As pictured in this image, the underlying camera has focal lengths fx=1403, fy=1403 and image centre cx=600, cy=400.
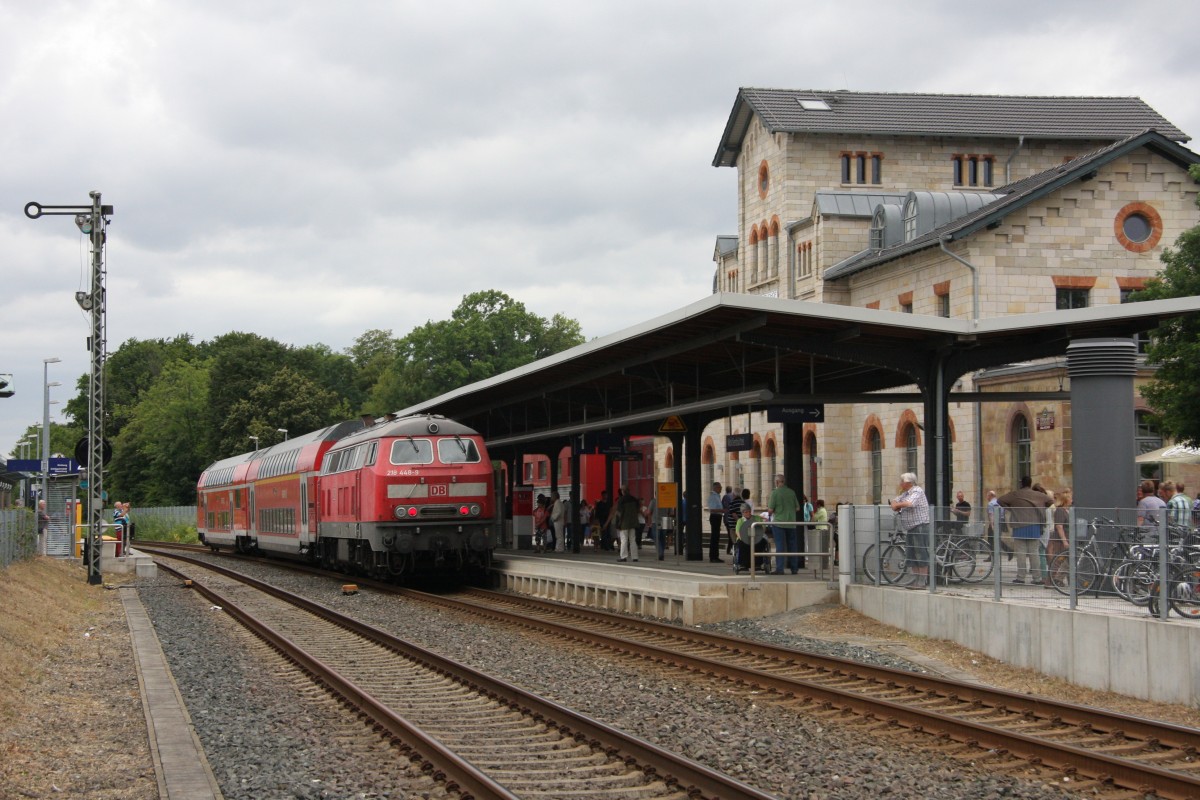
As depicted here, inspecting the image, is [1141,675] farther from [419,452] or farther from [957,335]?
[419,452]

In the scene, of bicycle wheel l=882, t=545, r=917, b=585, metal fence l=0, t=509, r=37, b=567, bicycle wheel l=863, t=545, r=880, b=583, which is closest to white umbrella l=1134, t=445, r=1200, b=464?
bicycle wheel l=863, t=545, r=880, b=583

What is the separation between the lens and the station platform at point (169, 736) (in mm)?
8016

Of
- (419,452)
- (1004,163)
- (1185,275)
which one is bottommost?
(419,452)

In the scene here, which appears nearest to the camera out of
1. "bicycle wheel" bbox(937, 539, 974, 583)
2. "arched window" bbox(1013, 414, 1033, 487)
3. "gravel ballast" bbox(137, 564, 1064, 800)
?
"gravel ballast" bbox(137, 564, 1064, 800)

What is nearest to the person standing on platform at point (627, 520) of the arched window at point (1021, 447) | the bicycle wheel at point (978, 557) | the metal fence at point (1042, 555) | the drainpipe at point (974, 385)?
the metal fence at point (1042, 555)

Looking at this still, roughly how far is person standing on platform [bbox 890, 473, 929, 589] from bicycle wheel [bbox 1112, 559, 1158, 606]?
3.70 m

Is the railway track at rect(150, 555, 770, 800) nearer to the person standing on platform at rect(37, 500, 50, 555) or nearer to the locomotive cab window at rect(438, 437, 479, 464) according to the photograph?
the locomotive cab window at rect(438, 437, 479, 464)

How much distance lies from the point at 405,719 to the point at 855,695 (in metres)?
3.52

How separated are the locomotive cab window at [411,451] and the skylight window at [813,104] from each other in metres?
29.0

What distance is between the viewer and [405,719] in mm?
10633

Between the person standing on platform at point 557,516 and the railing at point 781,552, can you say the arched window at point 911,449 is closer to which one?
the person standing on platform at point 557,516

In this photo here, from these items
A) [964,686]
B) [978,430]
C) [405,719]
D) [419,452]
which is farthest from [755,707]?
[978,430]

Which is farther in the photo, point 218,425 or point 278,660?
point 218,425

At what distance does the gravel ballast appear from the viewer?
842cm
